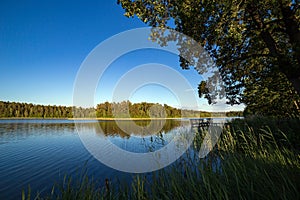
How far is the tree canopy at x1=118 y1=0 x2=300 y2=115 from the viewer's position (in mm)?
5359

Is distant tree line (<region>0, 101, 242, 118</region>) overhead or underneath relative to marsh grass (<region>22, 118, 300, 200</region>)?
overhead

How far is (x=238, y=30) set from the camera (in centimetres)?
522

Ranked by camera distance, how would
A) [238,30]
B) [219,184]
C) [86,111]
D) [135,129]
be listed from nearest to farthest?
[219,184], [238,30], [135,129], [86,111]

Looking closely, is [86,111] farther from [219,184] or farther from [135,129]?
[219,184]

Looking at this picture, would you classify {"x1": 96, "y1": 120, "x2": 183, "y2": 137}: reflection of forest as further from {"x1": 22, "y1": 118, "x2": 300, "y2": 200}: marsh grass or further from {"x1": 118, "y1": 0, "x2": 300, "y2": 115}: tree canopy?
{"x1": 22, "y1": 118, "x2": 300, "y2": 200}: marsh grass

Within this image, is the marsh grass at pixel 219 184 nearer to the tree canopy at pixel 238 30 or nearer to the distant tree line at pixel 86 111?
the tree canopy at pixel 238 30

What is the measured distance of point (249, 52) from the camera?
8.18 metres

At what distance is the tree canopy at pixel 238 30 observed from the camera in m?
5.36

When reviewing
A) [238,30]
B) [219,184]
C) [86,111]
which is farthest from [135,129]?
[86,111]

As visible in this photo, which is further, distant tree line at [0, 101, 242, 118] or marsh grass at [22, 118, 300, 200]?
distant tree line at [0, 101, 242, 118]

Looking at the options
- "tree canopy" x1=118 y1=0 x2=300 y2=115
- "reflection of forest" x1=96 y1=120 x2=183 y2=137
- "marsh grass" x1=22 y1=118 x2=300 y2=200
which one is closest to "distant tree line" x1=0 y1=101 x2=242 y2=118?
"reflection of forest" x1=96 y1=120 x2=183 y2=137

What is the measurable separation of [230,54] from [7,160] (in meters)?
16.0

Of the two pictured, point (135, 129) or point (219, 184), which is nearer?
point (219, 184)

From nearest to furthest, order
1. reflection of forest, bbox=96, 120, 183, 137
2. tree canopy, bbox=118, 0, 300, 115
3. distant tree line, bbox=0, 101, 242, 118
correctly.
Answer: tree canopy, bbox=118, 0, 300, 115, reflection of forest, bbox=96, 120, 183, 137, distant tree line, bbox=0, 101, 242, 118
